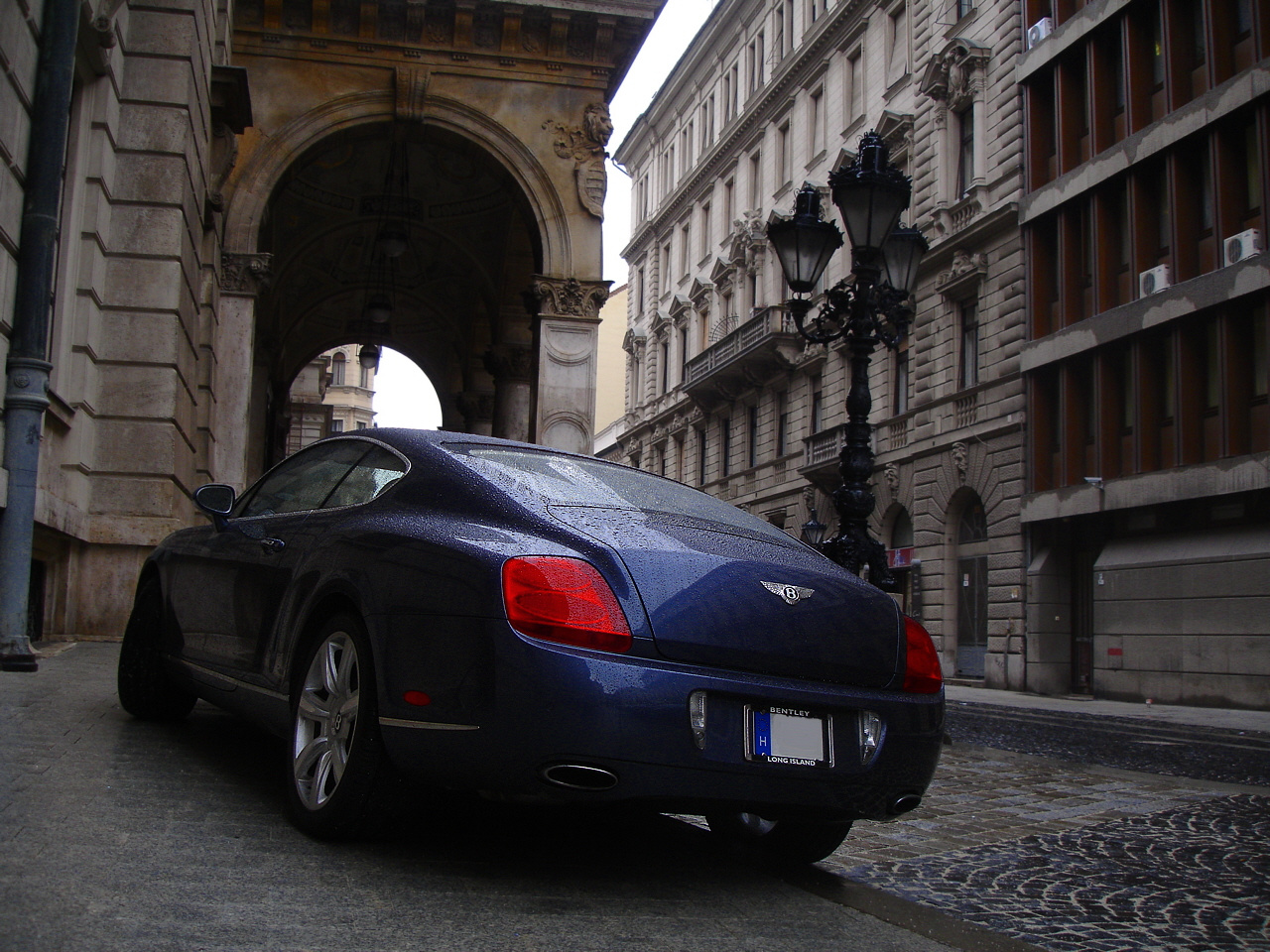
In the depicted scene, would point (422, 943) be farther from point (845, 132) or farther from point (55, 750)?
point (845, 132)

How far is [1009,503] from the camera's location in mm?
24953

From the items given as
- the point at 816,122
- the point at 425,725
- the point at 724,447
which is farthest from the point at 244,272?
the point at 724,447

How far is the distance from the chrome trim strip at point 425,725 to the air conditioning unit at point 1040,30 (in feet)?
83.5

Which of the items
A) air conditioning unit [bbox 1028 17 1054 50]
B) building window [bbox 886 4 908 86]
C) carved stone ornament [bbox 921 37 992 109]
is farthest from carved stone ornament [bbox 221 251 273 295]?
building window [bbox 886 4 908 86]

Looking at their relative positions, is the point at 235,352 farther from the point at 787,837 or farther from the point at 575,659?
the point at 575,659

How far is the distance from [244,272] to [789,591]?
14.7 metres

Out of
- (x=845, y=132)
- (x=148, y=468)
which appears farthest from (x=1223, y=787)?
(x=845, y=132)

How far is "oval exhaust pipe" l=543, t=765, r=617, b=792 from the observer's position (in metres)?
3.16

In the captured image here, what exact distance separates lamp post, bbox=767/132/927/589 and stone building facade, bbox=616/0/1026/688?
1482 centimetres

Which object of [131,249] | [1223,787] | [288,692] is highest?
[131,249]

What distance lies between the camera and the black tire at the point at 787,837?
400 centimetres

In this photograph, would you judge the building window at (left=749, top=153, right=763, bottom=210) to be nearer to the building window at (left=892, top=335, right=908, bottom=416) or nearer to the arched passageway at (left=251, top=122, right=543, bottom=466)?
the building window at (left=892, top=335, right=908, bottom=416)

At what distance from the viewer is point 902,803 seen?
361 centimetres

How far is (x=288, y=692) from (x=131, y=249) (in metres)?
8.73
